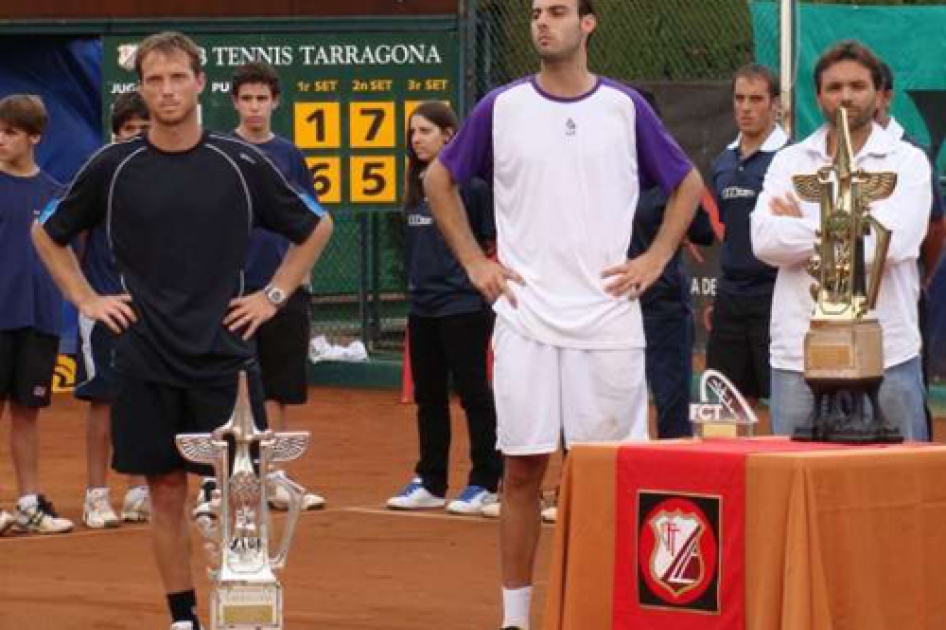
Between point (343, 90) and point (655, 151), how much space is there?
9485 mm

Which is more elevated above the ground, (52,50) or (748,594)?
(52,50)

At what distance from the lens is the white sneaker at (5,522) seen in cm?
1215

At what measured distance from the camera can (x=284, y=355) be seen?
12.9 m

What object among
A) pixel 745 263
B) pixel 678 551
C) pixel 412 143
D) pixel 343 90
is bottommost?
pixel 678 551

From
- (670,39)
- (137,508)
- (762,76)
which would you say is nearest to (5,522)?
(137,508)

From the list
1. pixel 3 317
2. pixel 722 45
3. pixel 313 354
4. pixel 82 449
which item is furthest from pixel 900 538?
pixel 722 45

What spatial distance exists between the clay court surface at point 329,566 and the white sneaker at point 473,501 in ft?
0.29

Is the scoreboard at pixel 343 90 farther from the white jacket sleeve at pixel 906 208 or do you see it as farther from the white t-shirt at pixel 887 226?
the white jacket sleeve at pixel 906 208

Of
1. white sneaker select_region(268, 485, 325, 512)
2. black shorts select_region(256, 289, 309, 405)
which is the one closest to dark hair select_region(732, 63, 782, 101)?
black shorts select_region(256, 289, 309, 405)

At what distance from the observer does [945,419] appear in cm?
1744

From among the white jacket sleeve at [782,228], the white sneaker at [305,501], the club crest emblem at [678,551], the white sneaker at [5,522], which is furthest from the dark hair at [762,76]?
the club crest emblem at [678,551]

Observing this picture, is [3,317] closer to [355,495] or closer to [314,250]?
[355,495]

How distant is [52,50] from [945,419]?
768 cm

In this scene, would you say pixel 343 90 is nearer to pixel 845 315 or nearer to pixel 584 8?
pixel 584 8
